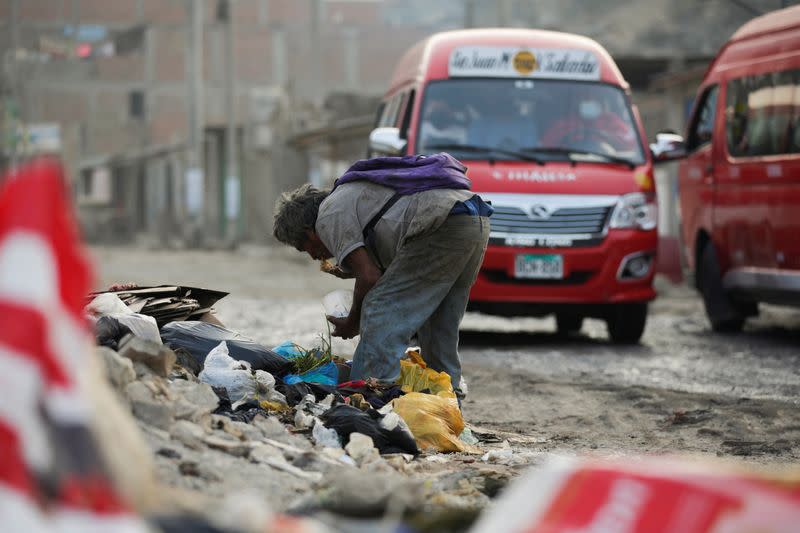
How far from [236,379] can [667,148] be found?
6583 mm

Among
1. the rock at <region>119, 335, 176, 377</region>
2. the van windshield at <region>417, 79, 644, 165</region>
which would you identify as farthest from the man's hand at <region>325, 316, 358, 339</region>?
the van windshield at <region>417, 79, 644, 165</region>

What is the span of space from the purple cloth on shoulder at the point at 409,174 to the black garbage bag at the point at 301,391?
1127 millimetres

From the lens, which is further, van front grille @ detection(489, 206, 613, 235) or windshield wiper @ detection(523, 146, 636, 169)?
windshield wiper @ detection(523, 146, 636, 169)

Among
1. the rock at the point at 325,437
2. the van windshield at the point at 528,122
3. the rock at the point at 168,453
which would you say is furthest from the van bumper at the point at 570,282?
the rock at the point at 168,453

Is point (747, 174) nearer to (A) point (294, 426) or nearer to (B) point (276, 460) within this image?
(A) point (294, 426)

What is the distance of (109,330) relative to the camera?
6.67 metres

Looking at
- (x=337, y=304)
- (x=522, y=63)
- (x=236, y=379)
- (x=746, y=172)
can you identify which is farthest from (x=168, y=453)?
(x=746, y=172)

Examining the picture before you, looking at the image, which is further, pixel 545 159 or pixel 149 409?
pixel 545 159

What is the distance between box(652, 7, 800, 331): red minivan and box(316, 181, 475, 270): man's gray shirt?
503 cm

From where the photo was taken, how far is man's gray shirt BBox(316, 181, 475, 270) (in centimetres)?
698

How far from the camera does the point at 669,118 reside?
22375mm

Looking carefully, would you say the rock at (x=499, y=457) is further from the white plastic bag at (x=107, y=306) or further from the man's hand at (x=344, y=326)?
the white plastic bag at (x=107, y=306)

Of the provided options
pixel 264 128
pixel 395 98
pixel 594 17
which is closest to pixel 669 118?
pixel 395 98

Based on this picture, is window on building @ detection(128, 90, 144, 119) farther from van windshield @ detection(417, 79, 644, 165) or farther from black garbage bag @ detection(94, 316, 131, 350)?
black garbage bag @ detection(94, 316, 131, 350)
